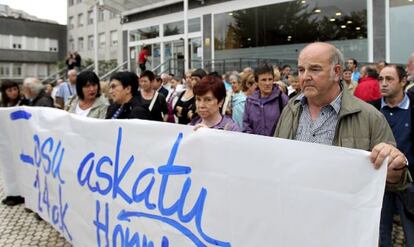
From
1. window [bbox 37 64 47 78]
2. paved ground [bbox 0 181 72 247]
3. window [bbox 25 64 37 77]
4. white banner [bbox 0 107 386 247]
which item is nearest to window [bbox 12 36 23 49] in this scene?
window [bbox 25 64 37 77]

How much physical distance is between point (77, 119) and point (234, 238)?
7.00ft

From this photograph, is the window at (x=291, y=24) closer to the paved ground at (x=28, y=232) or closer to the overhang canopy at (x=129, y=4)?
the overhang canopy at (x=129, y=4)

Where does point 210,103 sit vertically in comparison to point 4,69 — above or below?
below

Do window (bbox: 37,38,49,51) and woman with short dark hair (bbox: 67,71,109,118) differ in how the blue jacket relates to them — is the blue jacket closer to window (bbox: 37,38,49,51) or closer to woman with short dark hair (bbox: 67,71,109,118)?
woman with short dark hair (bbox: 67,71,109,118)

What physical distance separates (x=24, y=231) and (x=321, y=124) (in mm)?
3881

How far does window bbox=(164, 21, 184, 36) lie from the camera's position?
62.3 ft

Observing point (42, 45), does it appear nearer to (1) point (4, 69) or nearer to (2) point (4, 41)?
(2) point (4, 41)

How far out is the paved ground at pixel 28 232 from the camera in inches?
174

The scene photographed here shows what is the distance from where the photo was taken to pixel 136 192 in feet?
9.66

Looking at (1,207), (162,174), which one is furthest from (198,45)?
(162,174)

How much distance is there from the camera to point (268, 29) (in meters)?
15.2

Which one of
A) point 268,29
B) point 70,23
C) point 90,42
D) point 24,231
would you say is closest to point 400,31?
point 268,29

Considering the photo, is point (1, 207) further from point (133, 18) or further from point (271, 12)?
point (133, 18)

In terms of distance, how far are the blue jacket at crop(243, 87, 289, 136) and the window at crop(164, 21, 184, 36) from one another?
15.0 meters
